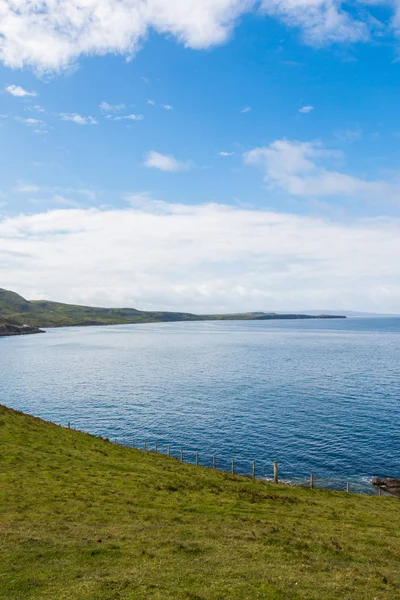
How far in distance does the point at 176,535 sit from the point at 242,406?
7091 centimetres

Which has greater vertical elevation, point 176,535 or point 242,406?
point 176,535

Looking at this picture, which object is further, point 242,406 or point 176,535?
point 242,406

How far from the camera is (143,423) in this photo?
8394 cm

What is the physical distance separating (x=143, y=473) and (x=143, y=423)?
4039 cm

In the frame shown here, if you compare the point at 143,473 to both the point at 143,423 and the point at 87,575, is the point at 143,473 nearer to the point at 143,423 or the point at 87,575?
the point at 87,575

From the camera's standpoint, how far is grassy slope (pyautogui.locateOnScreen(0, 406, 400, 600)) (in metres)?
19.8

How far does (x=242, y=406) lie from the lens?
96250 millimetres

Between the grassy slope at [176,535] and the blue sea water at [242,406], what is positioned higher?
the grassy slope at [176,535]

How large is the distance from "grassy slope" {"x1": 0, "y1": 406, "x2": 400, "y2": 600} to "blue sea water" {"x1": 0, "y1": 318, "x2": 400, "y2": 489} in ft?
60.7

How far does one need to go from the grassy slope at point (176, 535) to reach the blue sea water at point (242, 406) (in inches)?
729

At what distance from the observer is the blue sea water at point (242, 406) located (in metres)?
65.2

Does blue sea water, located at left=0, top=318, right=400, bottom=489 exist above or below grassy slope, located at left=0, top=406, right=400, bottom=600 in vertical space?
below

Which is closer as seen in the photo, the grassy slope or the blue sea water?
the grassy slope

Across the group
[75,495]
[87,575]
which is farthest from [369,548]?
[75,495]
